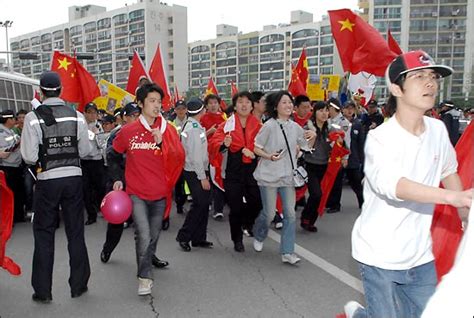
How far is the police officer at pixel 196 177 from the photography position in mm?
5965

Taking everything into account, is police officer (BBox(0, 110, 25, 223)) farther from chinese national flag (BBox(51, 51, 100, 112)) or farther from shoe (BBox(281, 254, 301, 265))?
shoe (BBox(281, 254, 301, 265))

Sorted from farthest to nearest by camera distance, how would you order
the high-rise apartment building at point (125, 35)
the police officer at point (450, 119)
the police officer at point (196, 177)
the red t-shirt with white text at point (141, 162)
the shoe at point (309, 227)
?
the high-rise apartment building at point (125, 35) < the police officer at point (450, 119) < the shoe at point (309, 227) < the police officer at point (196, 177) < the red t-shirt with white text at point (141, 162)

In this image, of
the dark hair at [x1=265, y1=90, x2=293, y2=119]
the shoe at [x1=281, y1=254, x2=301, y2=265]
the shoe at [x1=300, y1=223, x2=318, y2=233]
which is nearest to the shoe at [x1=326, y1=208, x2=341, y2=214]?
the shoe at [x1=300, y1=223, x2=318, y2=233]

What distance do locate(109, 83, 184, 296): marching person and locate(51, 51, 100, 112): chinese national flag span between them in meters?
3.79

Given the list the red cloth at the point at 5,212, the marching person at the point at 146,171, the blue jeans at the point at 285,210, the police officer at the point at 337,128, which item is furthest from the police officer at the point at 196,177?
the police officer at the point at 337,128

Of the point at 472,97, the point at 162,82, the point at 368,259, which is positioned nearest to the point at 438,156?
the point at 368,259

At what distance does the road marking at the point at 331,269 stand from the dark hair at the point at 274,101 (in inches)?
64.1

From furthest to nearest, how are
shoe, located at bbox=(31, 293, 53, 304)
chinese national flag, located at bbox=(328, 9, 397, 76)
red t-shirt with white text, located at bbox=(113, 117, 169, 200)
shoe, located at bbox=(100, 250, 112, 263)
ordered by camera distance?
chinese national flag, located at bbox=(328, 9, 397, 76), shoe, located at bbox=(100, 250, 112, 263), red t-shirt with white text, located at bbox=(113, 117, 169, 200), shoe, located at bbox=(31, 293, 53, 304)

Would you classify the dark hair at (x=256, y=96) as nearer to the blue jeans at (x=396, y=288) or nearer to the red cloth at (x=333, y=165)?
the red cloth at (x=333, y=165)

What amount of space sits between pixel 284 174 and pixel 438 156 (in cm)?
295

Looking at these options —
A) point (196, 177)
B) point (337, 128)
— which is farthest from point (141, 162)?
point (337, 128)

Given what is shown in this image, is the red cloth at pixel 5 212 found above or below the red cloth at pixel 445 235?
below

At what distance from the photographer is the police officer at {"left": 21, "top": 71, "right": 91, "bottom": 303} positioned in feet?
14.3

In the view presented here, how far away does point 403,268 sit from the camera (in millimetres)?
2457
